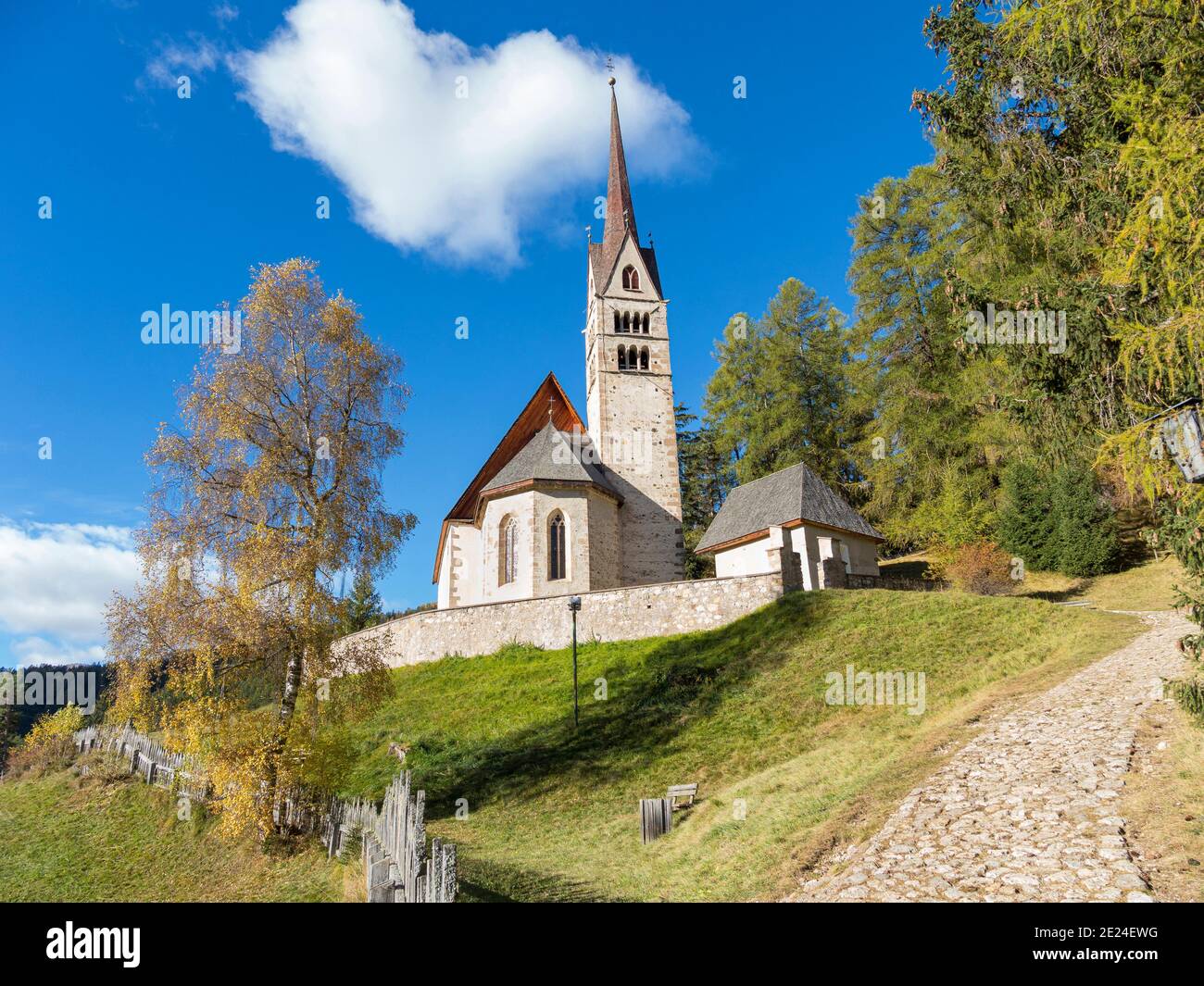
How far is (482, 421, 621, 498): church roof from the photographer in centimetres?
3005

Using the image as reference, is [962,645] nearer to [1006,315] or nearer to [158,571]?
[1006,315]

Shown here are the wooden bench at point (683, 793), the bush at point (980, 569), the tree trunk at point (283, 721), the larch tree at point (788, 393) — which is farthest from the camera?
the larch tree at point (788, 393)

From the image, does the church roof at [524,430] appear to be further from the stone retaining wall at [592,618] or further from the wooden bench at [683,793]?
the wooden bench at [683,793]

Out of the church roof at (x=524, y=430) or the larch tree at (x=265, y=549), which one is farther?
the church roof at (x=524, y=430)

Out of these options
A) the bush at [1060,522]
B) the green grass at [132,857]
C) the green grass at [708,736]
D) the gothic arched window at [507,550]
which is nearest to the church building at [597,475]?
the gothic arched window at [507,550]

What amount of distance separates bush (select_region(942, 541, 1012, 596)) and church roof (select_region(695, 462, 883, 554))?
115 inches

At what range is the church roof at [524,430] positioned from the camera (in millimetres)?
33625

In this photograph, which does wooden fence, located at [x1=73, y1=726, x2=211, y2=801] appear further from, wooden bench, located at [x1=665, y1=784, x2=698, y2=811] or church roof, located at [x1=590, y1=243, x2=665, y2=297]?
church roof, located at [x1=590, y1=243, x2=665, y2=297]

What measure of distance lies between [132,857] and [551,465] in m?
19.6

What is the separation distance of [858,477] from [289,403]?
1396 inches

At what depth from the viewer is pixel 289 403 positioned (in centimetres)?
1555
